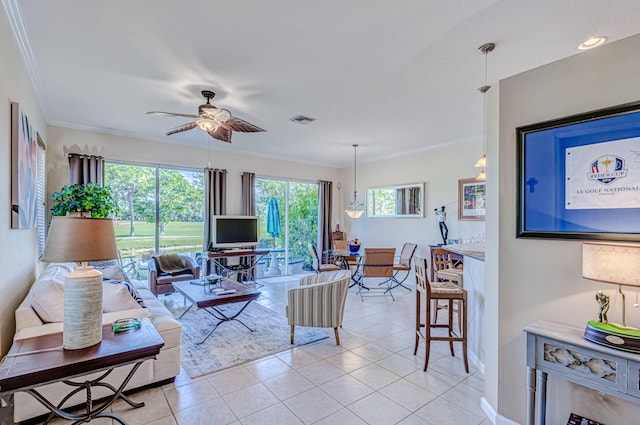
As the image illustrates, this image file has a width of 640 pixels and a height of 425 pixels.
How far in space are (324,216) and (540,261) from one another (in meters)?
6.13

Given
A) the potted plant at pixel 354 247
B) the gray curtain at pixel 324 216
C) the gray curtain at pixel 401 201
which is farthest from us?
the gray curtain at pixel 324 216

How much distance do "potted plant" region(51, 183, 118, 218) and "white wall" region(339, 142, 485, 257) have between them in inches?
177

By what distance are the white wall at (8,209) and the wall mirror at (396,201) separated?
595 centimetres

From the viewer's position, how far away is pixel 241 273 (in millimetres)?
6559

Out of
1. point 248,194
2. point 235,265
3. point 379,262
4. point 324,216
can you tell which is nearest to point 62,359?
point 379,262

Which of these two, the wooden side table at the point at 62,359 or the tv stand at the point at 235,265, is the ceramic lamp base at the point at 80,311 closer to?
the wooden side table at the point at 62,359

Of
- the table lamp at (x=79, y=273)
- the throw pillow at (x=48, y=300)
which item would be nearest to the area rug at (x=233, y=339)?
the throw pillow at (x=48, y=300)

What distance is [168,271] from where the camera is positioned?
520 centimetres

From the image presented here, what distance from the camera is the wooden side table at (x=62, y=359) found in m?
1.52

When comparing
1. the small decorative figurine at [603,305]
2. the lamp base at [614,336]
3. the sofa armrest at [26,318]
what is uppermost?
the small decorative figurine at [603,305]

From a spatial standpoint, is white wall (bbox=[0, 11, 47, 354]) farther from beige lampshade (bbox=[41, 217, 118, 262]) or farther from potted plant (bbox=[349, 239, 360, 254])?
potted plant (bbox=[349, 239, 360, 254])

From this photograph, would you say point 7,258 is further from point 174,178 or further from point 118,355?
point 174,178

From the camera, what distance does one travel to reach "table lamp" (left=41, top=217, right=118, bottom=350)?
5.70ft

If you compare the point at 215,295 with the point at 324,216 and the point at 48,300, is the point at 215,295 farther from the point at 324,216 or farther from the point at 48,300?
the point at 324,216
